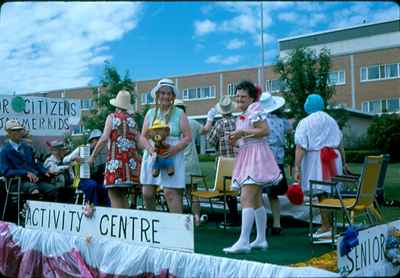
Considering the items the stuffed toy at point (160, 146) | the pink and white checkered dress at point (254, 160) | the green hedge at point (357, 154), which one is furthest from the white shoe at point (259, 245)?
the green hedge at point (357, 154)

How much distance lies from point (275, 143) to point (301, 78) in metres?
4.24

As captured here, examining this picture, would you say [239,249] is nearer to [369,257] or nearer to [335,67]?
[369,257]

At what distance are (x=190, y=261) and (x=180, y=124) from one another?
132cm

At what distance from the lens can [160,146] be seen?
13.8ft

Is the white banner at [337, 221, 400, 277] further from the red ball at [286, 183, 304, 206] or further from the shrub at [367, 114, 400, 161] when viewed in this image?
the shrub at [367, 114, 400, 161]

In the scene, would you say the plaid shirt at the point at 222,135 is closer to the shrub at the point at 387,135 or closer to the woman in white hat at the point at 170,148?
the woman in white hat at the point at 170,148

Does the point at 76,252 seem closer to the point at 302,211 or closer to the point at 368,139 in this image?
the point at 302,211

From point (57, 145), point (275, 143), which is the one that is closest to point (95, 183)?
point (57, 145)

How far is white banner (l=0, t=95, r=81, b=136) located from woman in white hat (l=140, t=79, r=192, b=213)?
2435 millimetres

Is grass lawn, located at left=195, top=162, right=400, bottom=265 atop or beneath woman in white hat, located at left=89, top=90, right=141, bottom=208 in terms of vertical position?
beneath

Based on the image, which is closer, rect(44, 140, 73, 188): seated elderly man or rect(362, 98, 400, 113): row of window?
rect(362, 98, 400, 113): row of window

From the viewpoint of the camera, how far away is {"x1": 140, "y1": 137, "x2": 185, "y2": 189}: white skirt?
4.25 metres

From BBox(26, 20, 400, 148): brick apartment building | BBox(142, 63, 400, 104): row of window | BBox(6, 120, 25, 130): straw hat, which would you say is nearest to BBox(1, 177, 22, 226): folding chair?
BBox(6, 120, 25, 130): straw hat

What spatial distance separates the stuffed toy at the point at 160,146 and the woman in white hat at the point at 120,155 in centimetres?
46
